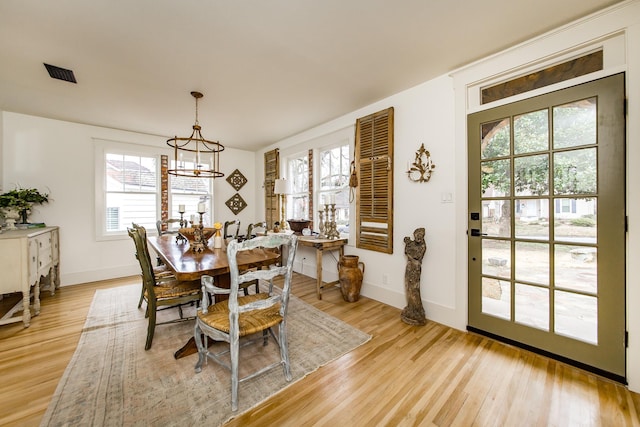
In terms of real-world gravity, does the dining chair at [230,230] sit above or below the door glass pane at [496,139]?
below

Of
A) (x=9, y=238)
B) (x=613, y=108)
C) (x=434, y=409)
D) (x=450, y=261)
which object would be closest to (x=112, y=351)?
(x=9, y=238)

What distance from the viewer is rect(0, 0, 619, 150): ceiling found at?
1.67 metres

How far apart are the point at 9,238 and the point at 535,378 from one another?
4772 millimetres

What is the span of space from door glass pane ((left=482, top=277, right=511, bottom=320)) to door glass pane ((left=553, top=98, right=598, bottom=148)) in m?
1.23

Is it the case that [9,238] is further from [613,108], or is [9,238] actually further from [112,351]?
[613,108]

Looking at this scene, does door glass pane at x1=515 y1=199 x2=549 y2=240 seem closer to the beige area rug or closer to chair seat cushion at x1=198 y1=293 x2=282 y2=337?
the beige area rug

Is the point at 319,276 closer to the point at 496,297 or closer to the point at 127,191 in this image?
the point at 496,297

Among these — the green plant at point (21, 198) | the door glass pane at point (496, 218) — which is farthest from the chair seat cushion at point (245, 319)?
the green plant at point (21, 198)

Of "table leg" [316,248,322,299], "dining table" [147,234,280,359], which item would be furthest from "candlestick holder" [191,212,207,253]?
"table leg" [316,248,322,299]

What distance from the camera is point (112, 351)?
2066mm

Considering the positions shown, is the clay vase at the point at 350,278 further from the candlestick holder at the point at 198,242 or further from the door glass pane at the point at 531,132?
the door glass pane at the point at 531,132

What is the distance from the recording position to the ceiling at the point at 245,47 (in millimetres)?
1667

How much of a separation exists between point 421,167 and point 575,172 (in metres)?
1.20

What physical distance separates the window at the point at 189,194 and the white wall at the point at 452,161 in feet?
10.7
